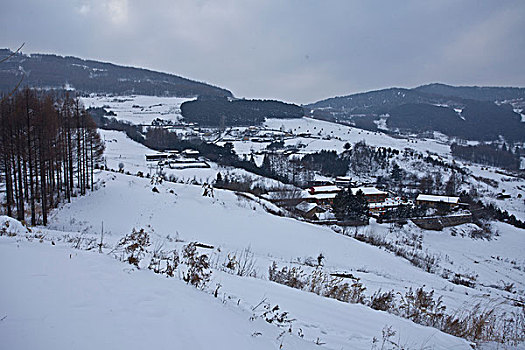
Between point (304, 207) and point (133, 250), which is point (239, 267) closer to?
point (133, 250)

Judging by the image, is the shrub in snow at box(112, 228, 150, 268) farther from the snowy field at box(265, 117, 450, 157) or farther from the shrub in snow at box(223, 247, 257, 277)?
the snowy field at box(265, 117, 450, 157)

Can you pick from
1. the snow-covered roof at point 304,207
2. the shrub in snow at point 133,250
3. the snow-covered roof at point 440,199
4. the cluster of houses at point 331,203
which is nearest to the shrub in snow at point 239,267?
the shrub in snow at point 133,250

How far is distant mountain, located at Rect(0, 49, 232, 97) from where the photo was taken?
430ft

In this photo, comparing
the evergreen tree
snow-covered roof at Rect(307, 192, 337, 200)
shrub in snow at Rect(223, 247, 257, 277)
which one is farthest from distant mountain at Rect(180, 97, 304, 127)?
shrub in snow at Rect(223, 247, 257, 277)

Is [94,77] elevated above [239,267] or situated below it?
above

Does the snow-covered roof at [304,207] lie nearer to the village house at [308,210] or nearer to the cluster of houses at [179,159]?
the village house at [308,210]

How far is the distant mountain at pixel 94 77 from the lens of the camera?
5162 inches

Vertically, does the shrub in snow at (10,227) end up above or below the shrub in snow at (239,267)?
above

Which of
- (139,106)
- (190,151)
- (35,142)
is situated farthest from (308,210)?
(139,106)

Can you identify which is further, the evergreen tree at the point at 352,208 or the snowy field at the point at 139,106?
the snowy field at the point at 139,106

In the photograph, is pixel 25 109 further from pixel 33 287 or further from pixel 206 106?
pixel 206 106

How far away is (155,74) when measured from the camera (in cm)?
18975

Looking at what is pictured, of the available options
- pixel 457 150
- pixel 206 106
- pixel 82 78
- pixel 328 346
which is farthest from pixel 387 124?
pixel 328 346

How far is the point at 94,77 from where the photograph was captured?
518ft
